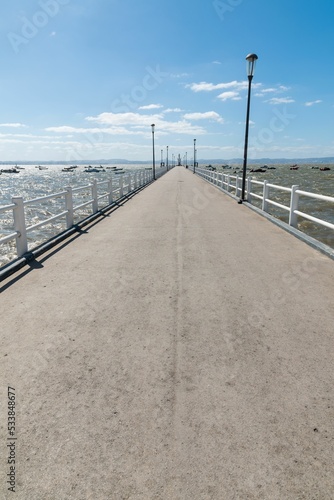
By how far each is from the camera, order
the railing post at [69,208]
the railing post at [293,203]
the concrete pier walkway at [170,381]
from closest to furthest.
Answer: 1. the concrete pier walkway at [170,381]
2. the railing post at [293,203]
3. the railing post at [69,208]

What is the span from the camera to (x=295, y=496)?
6.61 feet

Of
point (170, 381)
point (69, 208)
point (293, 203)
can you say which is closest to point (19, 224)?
point (69, 208)

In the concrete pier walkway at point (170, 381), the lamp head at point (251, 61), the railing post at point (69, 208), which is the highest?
the lamp head at point (251, 61)

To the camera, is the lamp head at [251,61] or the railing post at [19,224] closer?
the railing post at [19,224]

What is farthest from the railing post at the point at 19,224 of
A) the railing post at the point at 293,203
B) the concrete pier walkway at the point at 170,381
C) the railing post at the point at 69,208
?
the railing post at the point at 293,203

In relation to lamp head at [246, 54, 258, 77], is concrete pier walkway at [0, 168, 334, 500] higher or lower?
lower

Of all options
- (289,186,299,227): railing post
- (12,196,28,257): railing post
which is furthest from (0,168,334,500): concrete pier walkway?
(289,186,299,227): railing post

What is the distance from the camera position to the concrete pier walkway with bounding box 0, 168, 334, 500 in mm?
2154

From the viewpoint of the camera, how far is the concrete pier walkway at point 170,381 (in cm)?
215

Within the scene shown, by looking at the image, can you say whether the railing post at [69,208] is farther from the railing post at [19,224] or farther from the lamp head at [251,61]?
the lamp head at [251,61]

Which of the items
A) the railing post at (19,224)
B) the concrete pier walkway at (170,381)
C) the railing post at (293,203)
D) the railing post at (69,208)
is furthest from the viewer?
the railing post at (69,208)

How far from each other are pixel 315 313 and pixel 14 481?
3.65m

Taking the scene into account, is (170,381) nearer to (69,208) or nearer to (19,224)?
(19,224)

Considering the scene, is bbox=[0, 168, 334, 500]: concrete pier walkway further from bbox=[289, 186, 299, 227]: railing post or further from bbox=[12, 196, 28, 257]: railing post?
bbox=[289, 186, 299, 227]: railing post
